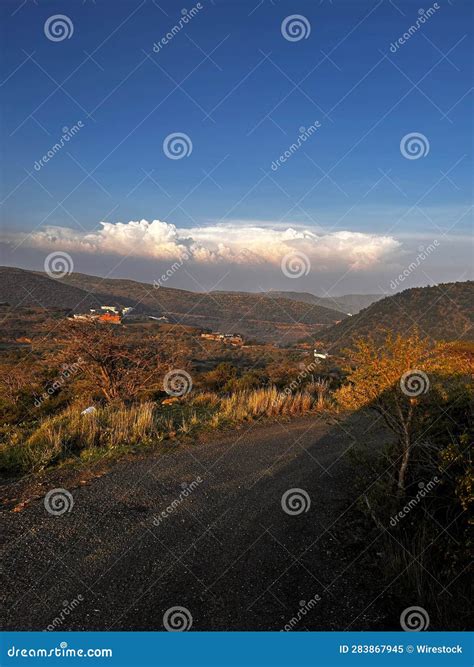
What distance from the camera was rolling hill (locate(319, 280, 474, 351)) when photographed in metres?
39.3

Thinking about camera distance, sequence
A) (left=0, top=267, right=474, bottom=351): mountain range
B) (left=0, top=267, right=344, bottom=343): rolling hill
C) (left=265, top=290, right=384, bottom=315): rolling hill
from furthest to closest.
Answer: (left=265, top=290, right=384, bottom=315): rolling hill < (left=0, top=267, right=344, bottom=343): rolling hill < (left=0, top=267, right=474, bottom=351): mountain range

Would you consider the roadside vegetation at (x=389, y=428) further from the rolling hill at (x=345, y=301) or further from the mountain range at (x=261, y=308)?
the rolling hill at (x=345, y=301)

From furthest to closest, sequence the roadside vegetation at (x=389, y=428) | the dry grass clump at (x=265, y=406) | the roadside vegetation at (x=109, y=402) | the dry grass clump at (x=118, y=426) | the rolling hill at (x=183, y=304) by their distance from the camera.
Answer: the rolling hill at (x=183, y=304) → the dry grass clump at (x=265, y=406) → the roadside vegetation at (x=109, y=402) → the dry grass clump at (x=118, y=426) → the roadside vegetation at (x=389, y=428)

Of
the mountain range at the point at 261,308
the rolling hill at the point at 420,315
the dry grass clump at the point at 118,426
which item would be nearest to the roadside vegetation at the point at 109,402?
the dry grass clump at the point at 118,426

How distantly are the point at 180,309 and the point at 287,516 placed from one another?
71.1 meters

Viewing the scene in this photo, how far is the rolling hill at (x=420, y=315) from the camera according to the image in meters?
39.3

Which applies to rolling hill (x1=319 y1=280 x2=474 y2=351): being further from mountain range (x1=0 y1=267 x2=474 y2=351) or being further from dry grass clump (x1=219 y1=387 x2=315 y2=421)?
dry grass clump (x1=219 y1=387 x2=315 y2=421)

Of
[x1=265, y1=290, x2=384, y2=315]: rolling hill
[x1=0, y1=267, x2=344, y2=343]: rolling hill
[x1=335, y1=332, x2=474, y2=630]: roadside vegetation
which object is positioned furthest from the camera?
[x1=265, y1=290, x2=384, y2=315]: rolling hill

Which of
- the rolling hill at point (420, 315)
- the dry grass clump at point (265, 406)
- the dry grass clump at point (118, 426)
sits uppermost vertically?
the rolling hill at point (420, 315)

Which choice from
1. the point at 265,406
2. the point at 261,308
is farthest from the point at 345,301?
the point at 265,406

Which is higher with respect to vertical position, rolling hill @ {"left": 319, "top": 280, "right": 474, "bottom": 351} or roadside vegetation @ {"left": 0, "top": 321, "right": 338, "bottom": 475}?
rolling hill @ {"left": 319, "top": 280, "right": 474, "bottom": 351}

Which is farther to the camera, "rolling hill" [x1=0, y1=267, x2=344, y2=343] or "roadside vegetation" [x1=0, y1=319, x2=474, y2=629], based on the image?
"rolling hill" [x1=0, y1=267, x2=344, y2=343]

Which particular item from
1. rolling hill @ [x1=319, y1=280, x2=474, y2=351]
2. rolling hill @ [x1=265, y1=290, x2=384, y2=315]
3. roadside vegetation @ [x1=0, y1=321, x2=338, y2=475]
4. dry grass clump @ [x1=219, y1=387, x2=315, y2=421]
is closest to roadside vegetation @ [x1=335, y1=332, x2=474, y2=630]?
roadside vegetation @ [x1=0, y1=321, x2=338, y2=475]

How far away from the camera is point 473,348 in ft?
28.8
